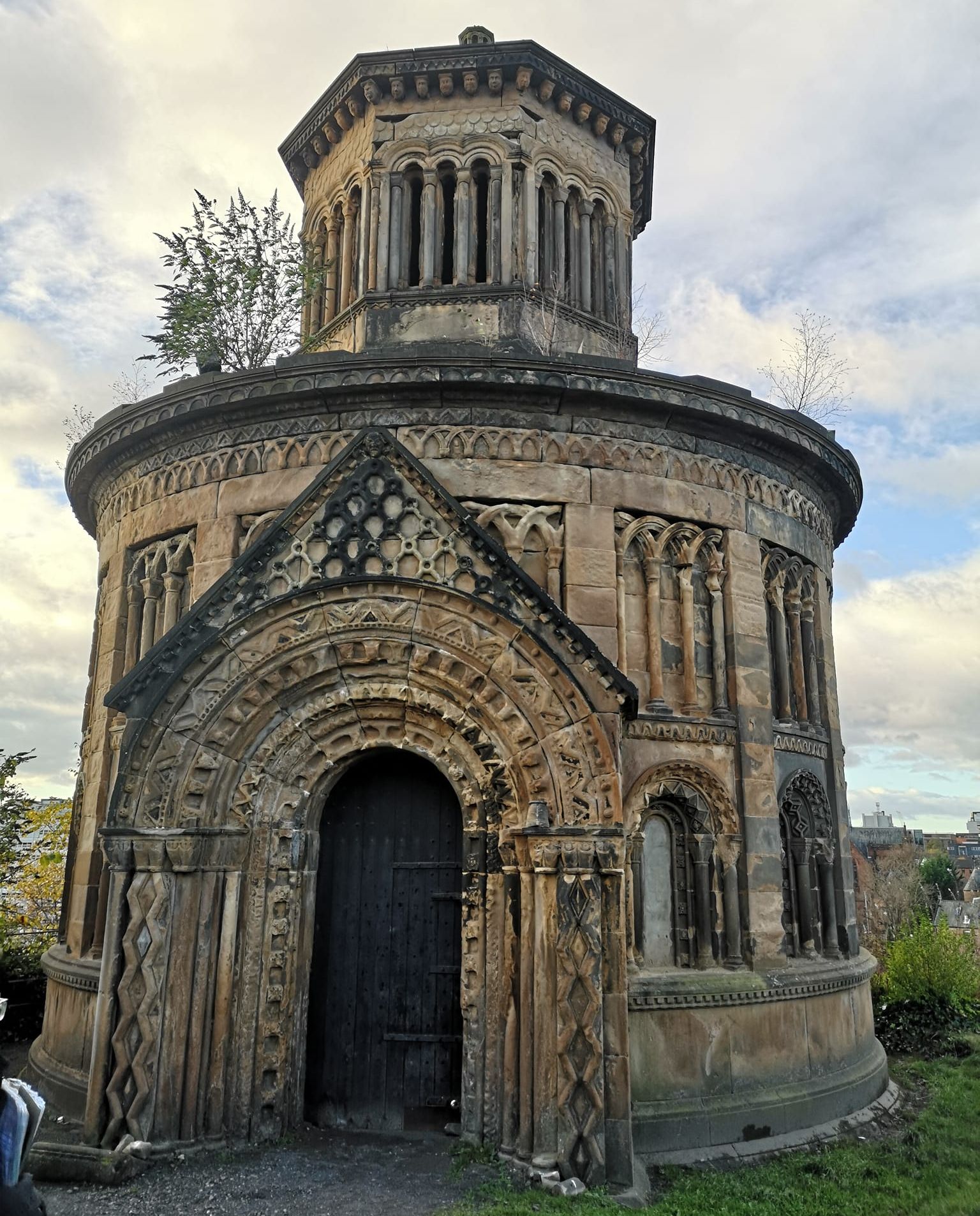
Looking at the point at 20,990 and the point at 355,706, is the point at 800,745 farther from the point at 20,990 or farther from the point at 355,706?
the point at 20,990

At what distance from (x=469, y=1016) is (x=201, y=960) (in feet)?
8.27

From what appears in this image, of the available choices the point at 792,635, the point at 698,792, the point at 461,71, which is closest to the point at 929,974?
the point at 792,635

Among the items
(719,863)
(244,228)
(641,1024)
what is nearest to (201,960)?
(641,1024)

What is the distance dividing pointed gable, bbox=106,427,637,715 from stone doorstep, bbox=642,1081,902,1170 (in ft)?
14.1

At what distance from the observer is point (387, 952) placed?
31.6 ft

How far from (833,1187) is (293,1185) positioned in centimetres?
476

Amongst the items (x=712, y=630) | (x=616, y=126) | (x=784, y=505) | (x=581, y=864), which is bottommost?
(x=581, y=864)

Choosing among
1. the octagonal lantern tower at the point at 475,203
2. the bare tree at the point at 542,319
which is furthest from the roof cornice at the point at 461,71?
the bare tree at the point at 542,319

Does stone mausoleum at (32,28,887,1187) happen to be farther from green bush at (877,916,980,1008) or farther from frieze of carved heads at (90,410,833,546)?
A: green bush at (877,916,980,1008)

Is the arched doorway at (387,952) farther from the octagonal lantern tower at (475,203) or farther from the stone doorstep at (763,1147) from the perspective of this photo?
the octagonal lantern tower at (475,203)

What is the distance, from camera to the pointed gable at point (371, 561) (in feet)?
29.2

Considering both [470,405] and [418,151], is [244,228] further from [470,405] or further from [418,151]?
[470,405]

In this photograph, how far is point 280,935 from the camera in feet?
30.1

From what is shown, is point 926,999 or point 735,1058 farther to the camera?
point 926,999
